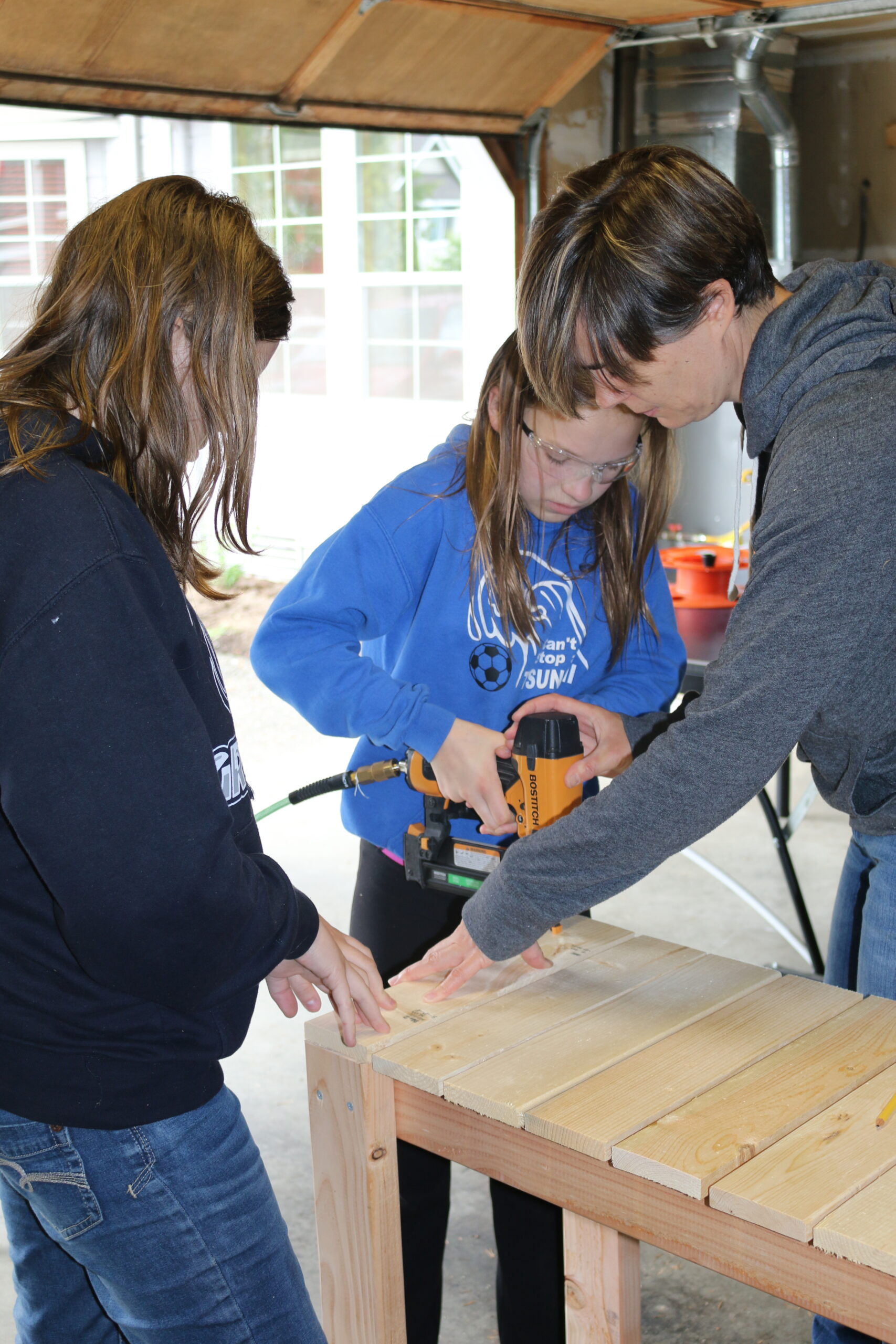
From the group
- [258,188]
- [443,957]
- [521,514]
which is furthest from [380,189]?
[443,957]

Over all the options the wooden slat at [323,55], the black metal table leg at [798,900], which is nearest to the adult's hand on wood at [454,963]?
the black metal table leg at [798,900]

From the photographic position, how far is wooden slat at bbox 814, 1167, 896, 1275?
95 centimetres

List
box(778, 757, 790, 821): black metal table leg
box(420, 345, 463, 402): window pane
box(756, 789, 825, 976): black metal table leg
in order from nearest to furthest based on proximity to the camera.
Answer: box(756, 789, 825, 976): black metal table leg → box(778, 757, 790, 821): black metal table leg → box(420, 345, 463, 402): window pane

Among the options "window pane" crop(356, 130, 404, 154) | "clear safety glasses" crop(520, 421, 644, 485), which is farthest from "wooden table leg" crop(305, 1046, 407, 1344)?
"window pane" crop(356, 130, 404, 154)

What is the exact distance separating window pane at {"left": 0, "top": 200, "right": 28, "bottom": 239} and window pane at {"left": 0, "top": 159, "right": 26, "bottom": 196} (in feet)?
0.18

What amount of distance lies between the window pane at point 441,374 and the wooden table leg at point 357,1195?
6.18m

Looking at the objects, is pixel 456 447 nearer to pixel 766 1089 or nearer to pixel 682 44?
pixel 766 1089

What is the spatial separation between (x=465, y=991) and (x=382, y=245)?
21.8ft

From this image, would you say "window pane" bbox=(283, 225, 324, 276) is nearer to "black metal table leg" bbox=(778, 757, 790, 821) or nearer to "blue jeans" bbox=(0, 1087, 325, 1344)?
"black metal table leg" bbox=(778, 757, 790, 821)

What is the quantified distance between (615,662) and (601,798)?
59 centimetres

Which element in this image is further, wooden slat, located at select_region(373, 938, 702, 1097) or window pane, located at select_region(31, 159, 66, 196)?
window pane, located at select_region(31, 159, 66, 196)

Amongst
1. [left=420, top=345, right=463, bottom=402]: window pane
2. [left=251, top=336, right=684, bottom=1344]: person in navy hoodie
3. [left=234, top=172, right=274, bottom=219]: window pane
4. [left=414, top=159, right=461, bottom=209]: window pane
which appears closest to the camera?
[left=251, top=336, right=684, bottom=1344]: person in navy hoodie

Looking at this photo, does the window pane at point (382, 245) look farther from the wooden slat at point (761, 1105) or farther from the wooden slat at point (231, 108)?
the wooden slat at point (761, 1105)

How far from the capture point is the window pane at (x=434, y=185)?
7.05 metres
